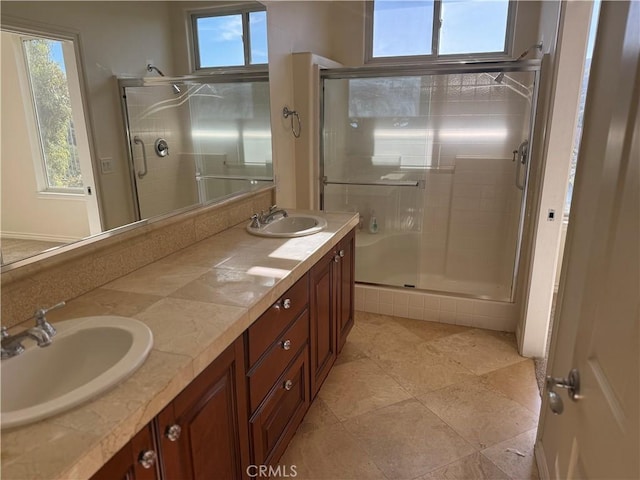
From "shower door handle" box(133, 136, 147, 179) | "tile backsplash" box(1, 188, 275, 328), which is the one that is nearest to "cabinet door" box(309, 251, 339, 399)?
"tile backsplash" box(1, 188, 275, 328)

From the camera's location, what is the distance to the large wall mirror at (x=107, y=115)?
3.99ft

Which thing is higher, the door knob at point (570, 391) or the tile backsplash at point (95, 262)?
the tile backsplash at point (95, 262)

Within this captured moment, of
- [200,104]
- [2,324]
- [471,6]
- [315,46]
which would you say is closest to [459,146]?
[471,6]

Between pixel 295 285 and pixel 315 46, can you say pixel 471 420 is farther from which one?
pixel 315 46

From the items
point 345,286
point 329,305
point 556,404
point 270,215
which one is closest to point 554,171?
point 345,286

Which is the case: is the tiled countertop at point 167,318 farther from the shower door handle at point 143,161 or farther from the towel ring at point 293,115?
the towel ring at point 293,115

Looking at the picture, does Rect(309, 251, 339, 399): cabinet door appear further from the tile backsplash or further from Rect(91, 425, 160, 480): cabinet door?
Rect(91, 425, 160, 480): cabinet door

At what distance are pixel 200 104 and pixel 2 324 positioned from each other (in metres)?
1.33

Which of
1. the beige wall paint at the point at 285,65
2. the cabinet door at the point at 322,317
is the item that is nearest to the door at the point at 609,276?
the cabinet door at the point at 322,317

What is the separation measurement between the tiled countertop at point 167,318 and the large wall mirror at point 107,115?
0.24m

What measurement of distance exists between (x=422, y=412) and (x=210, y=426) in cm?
135

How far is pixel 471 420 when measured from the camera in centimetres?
214

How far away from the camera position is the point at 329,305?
2.23 meters

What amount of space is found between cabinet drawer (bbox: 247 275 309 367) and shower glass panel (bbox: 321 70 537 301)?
5.66 feet
